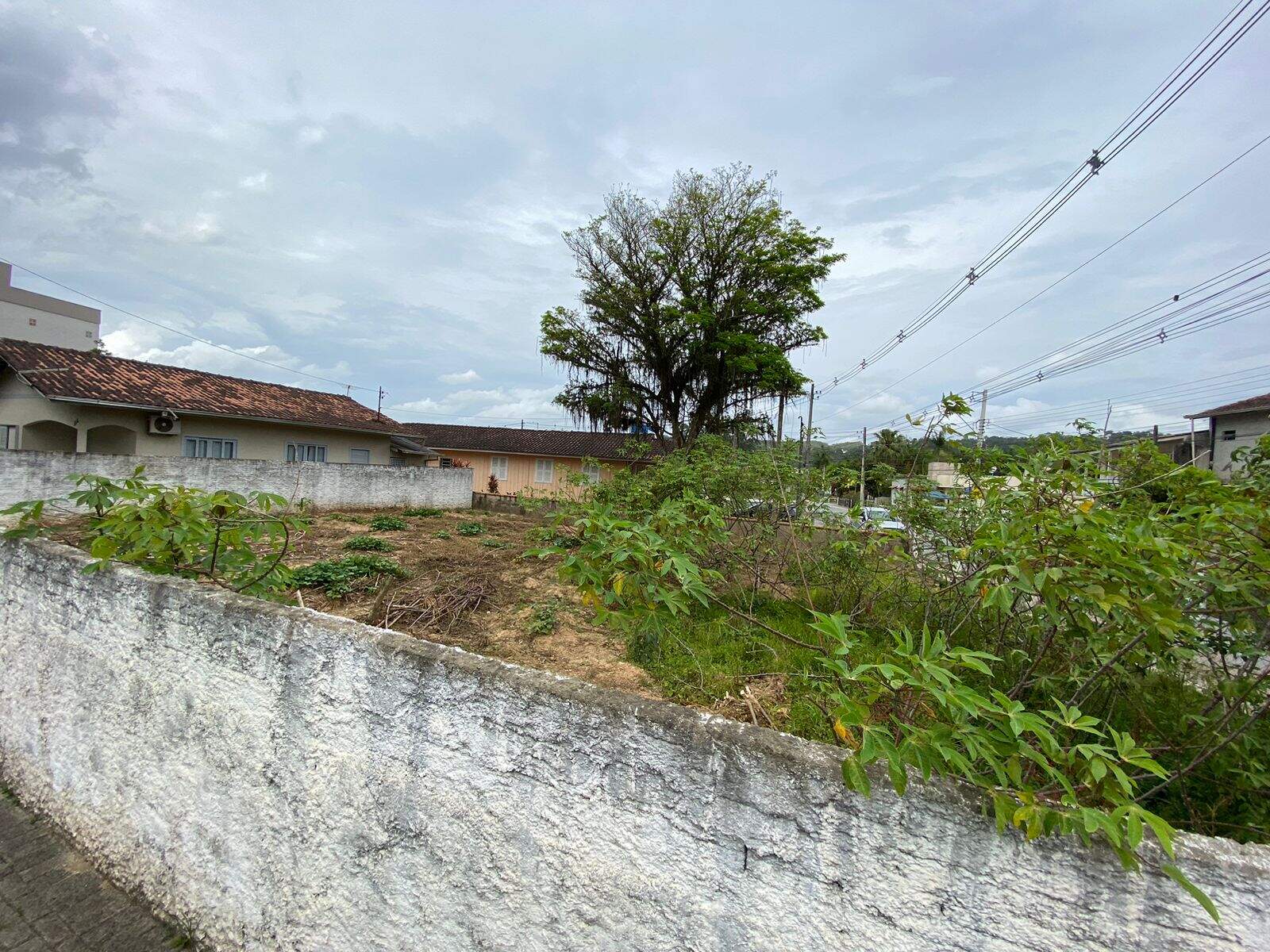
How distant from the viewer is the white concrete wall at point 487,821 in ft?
3.79

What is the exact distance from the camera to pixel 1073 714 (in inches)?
45.5

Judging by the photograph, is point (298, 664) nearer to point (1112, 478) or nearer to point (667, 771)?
point (667, 771)

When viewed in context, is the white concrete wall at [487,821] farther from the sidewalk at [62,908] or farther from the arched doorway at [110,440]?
the arched doorway at [110,440]

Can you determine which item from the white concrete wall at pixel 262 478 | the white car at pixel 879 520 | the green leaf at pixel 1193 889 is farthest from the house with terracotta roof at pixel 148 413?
the green leaf at pixel 1193 889

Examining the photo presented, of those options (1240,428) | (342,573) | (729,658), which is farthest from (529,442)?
(1240,428)

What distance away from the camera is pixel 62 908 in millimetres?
2277

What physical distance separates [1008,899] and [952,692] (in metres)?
0.45

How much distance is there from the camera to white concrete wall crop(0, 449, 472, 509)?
8.38 m

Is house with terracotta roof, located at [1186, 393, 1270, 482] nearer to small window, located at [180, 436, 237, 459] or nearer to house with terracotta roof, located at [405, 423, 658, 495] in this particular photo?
house with terracotta roof, located at [405, 423, 658, 495]

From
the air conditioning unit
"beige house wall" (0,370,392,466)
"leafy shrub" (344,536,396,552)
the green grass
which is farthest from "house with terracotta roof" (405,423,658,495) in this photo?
the green grass

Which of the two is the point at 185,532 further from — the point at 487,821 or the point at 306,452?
the point at 306,452

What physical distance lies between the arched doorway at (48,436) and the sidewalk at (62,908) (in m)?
12.8

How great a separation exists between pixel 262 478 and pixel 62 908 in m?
10.3

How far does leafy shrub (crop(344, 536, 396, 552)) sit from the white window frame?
7.57 metres
